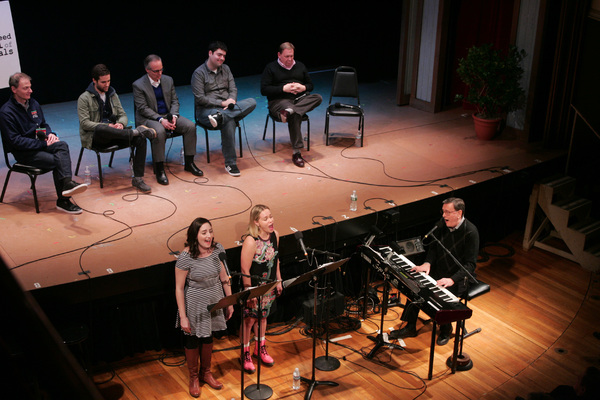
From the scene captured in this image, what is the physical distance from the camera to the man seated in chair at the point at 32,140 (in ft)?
16.9

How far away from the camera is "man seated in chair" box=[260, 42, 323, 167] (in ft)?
22.0

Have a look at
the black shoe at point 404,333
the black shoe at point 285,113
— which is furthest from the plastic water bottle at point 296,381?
the black shoe at point 285,113

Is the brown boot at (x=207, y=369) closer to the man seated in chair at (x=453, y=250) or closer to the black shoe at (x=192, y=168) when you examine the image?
the man seated in chair at (x=453, y=250)

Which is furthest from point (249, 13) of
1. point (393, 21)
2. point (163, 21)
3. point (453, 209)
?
point (453, 209)

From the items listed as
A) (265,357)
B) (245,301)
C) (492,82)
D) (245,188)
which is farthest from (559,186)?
(245,301)

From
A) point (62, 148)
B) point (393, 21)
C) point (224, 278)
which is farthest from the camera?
point (393, 21)

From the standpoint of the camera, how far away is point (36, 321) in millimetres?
464

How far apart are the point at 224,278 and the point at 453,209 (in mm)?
1878

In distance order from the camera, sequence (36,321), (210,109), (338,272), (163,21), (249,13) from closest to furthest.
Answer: (36,321), (338,272), (210,109), (163,21), (249,13)

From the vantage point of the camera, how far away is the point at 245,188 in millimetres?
6066

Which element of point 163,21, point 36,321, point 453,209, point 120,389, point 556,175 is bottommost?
point 120,389

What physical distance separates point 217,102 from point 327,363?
2.98 metres

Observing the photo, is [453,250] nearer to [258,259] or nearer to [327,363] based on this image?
[327,363]

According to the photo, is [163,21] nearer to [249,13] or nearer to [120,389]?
[249,13]
